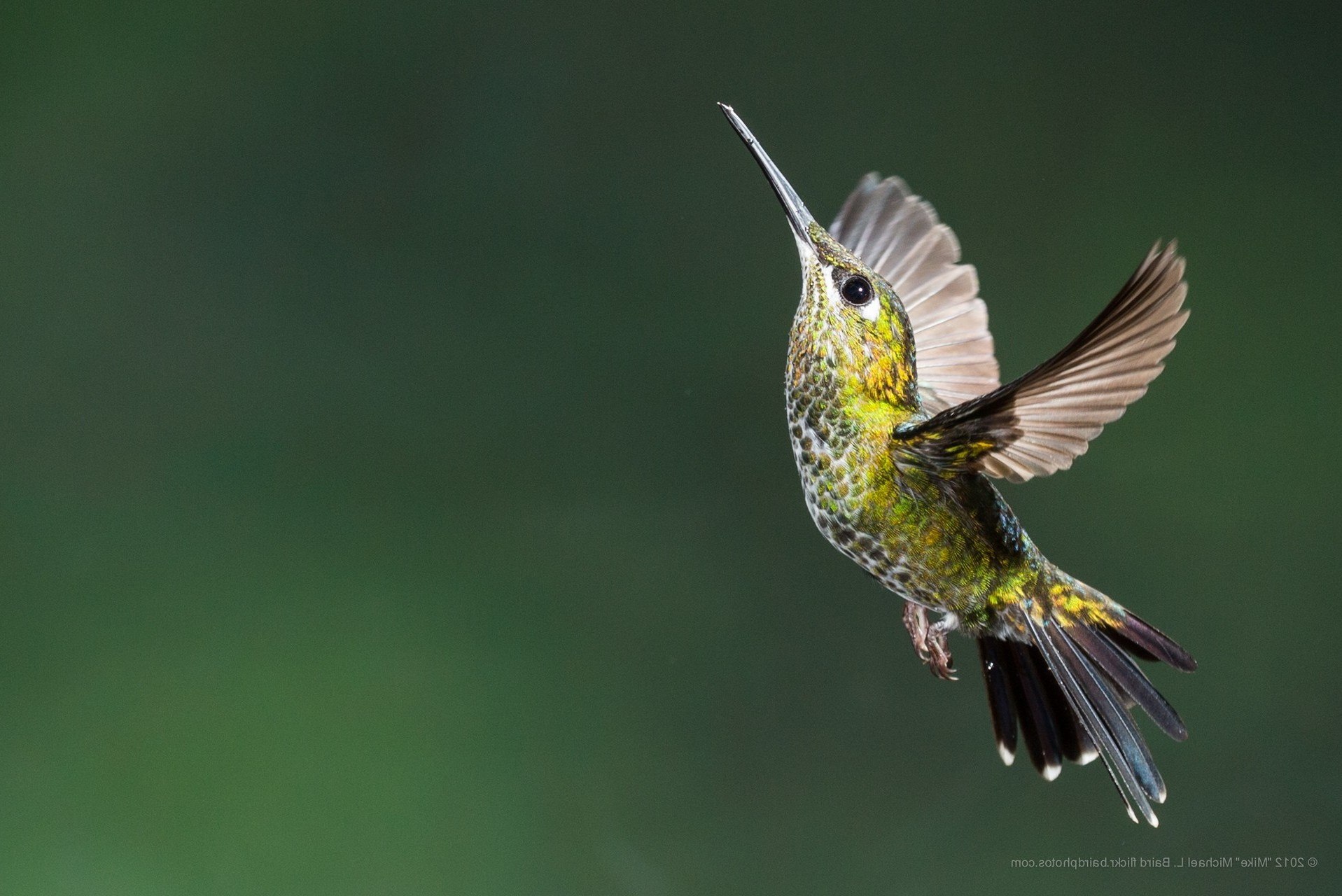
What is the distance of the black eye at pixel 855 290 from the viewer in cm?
96

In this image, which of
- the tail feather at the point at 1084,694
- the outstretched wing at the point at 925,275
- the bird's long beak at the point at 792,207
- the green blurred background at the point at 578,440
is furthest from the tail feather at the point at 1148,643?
the green blurred background at the point at 578,440

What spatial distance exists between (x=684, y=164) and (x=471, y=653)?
2.75 feet

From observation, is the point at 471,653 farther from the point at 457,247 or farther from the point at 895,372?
the point at 895,372

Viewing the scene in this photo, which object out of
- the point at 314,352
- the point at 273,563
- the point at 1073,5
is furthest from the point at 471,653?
the point at 1073,5

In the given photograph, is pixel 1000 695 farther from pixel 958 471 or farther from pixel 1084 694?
pixel 958 471

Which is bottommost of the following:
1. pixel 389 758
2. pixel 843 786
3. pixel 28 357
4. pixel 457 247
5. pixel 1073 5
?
pixel 389 758

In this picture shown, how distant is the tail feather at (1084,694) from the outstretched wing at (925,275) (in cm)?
24

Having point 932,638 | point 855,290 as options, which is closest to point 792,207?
point 855,290

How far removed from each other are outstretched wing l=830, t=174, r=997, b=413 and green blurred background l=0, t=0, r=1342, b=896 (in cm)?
89

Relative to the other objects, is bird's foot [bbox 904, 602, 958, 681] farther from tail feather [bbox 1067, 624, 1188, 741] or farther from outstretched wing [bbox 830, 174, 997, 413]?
outstretched wing [bbox 830, 174, 997, 413]

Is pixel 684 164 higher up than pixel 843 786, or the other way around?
pixel 684 164

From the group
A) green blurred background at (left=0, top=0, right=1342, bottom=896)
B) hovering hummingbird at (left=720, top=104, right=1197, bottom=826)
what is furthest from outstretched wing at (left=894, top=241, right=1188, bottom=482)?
green blurred background at (left=0, top=0, right=1342, bottom=896)

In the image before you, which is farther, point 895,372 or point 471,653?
point 471,653

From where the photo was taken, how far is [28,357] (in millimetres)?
2145
